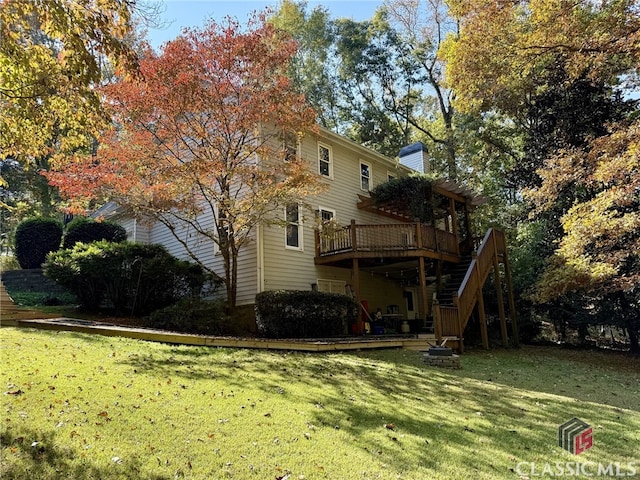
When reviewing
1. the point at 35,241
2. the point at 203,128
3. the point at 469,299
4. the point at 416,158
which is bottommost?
the point at 469,299

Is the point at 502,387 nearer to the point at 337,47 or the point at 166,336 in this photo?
the point at 166,336

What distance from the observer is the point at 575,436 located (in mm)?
4824

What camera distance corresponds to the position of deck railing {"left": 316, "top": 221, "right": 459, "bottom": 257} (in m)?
13.5

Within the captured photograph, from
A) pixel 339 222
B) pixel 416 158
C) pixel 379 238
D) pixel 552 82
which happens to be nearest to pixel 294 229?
pixel 339 222

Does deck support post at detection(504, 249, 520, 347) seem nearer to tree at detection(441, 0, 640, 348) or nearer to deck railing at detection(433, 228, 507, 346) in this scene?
deck railing at detection(433, 228, 507, 346)

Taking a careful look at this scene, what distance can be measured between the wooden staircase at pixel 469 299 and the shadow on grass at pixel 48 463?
28.8ft

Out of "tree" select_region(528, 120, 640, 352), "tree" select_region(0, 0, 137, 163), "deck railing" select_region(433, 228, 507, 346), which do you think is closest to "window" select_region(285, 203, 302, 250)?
"deck railing" select_region(433, 228, 507, 346)

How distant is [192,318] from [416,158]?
561 inches

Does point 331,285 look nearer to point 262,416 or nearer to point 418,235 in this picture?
point 418,235

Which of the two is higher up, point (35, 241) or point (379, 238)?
point (35, 241)

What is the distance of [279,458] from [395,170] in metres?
16.9

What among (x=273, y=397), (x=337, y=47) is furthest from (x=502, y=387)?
(x=337, y=47)

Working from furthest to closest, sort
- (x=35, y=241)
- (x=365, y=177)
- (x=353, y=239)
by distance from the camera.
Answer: (x=365, y=177)
(x=35, y=241)
(x=353, y=239)

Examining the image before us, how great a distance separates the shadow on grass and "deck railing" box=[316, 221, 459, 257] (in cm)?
1021
